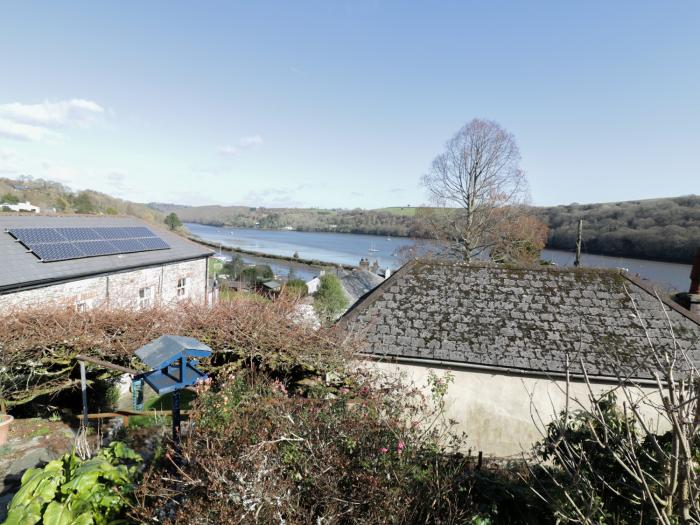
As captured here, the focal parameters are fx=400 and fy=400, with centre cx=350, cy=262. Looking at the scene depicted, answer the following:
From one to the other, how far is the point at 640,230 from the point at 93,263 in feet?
189

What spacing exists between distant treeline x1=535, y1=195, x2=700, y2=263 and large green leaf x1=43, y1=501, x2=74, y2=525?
144ft

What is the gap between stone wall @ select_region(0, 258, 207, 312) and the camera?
13242 mm

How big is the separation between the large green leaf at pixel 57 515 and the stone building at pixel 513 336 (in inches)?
239

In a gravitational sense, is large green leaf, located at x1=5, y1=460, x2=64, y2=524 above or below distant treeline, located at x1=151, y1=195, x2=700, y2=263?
below

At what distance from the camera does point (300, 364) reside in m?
8.12

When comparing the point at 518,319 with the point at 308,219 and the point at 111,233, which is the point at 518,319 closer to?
the point at 111,233

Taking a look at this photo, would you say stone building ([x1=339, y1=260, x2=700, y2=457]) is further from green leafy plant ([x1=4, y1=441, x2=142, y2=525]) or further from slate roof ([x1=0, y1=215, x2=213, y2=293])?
slate roof ([x1=0, y1=215, x2=213, y2=293])

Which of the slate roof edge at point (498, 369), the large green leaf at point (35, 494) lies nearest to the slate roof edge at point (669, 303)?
the slate roof edge at point (498, 369)

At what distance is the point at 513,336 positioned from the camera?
9039mm

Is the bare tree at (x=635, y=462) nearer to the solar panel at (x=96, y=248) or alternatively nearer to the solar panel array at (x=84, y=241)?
the solar panel array at (x=84, y=241)

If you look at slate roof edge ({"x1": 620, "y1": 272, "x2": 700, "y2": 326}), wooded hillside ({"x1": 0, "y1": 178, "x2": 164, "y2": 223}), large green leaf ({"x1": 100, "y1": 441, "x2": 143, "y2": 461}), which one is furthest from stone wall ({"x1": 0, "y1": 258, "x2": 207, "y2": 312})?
wooded hillside ({"x1": 0, "y1": 178, "x2": 164, "y2": 223})

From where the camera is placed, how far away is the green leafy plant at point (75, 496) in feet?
12.1

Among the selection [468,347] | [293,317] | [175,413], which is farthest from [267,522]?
[468,347]

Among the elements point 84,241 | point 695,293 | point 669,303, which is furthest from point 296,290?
point 695,293
